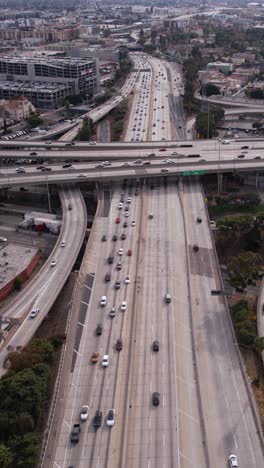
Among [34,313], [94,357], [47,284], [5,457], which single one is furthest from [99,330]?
[5,457]

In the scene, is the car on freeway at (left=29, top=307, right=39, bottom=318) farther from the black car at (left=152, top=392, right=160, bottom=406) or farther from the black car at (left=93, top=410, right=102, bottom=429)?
the black car at (left=152, top=392, right=160, bottom=406)

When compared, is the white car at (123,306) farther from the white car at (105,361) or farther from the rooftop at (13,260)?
the rooftop at (13,260)

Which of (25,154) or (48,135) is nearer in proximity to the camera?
(25,154)

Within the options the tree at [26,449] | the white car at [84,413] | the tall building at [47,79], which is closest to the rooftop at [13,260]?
the white car at [84,413]

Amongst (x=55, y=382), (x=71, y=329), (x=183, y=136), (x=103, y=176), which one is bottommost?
(x=55, y=382)

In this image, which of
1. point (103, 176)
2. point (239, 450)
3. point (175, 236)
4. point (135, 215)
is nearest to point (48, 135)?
point (103, 176)

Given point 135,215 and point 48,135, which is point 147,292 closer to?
point 135,215
